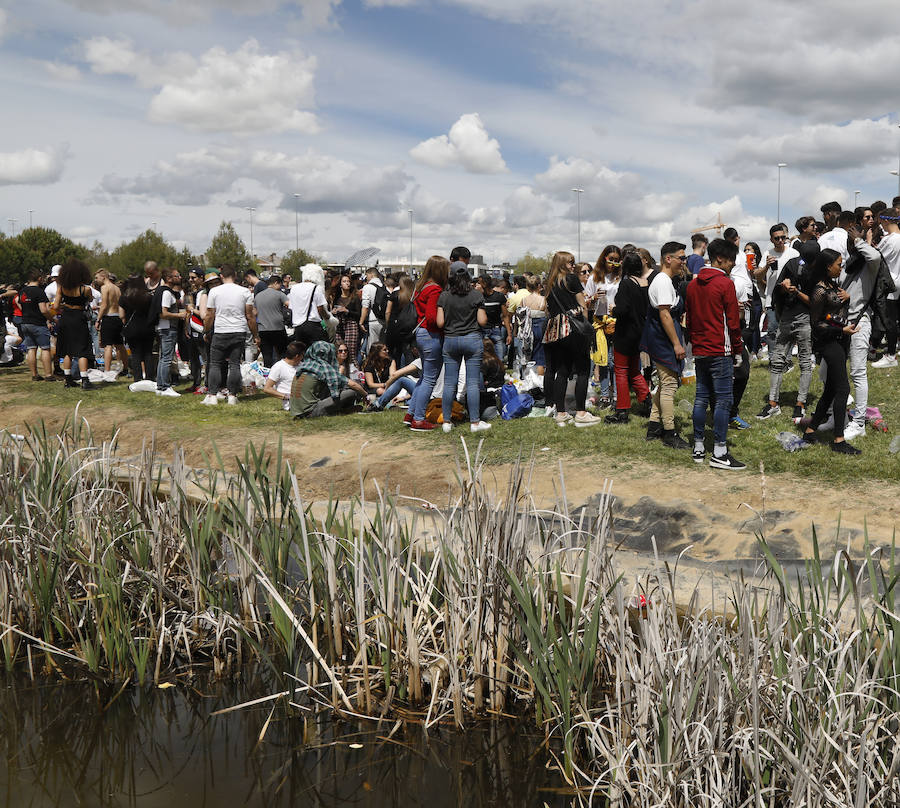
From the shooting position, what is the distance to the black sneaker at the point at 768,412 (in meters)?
8.25

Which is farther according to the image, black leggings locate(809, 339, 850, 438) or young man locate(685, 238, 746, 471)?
black leggings locate(809, 339, 850, 438)

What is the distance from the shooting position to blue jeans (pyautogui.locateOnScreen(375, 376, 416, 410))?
9.70m

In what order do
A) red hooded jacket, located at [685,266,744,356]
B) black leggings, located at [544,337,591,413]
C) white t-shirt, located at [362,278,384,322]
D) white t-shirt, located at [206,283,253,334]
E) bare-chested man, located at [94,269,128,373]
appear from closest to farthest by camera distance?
red hooded jacket, located at [685,266,744,356] → black leggings, located at [544,337,591,413] → white t-shirt, located at [206,283,253,334] → white t-shirt, located at [362,278,384,322] → bare-chested man, located at [94,269,128,373]

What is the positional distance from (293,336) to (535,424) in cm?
433

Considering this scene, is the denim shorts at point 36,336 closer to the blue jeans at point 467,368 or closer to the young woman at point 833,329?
the blue jeans at point 467,368

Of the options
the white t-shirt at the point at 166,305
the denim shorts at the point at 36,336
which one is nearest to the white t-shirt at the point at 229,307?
the white t-shirt at the point at 166,305

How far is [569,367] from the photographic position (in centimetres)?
850

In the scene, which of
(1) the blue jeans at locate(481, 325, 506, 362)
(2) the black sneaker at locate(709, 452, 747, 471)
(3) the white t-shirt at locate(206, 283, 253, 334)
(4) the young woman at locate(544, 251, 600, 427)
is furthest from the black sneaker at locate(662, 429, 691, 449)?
(3) the white t-shirt at locate(206, 283, 253, 334)

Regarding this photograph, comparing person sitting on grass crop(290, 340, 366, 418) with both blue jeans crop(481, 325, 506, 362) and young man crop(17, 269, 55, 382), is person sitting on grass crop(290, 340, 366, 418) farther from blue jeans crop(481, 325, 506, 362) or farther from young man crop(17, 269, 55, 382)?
young man crop(17, 269, 55, 382)

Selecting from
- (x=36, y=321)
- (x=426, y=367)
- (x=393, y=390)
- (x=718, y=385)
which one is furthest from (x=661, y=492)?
(x=36, y=321)

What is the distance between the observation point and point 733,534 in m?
5.11

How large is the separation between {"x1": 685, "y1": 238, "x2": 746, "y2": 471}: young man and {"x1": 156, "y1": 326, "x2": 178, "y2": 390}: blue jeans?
7.41 metres

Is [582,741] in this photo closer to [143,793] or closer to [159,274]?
[143,793]

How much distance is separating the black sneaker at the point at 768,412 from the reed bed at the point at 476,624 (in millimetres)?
4962
